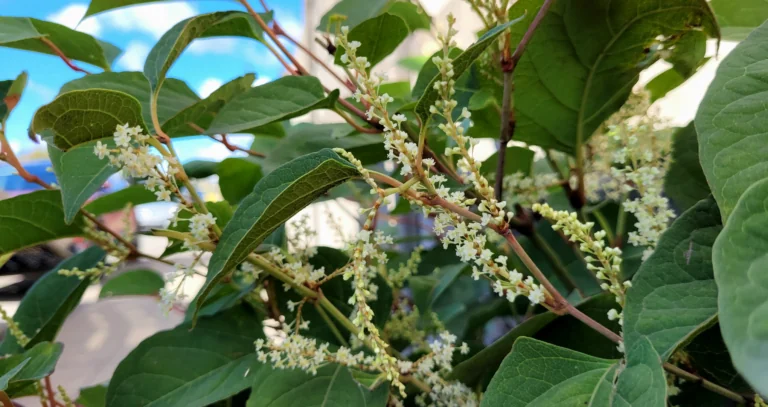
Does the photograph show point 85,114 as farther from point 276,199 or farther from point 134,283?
point 134,283

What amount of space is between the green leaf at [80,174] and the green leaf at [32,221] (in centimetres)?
6

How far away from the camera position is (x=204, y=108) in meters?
0.35

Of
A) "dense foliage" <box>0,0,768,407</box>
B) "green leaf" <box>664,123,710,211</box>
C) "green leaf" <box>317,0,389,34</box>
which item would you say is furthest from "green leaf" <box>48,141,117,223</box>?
"green leaf" <box>664,123,710,211</box>

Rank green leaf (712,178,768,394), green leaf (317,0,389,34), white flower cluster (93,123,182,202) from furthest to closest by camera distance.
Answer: green leaf (317,0,389,34)
white flower cluster (93,123,182,202)
green leaf (712,178,768,394)

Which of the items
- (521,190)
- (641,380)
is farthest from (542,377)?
(521,190)

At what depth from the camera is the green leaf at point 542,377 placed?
0.21m

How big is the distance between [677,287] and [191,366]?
0.28m

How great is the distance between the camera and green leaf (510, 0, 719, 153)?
0.96 ft

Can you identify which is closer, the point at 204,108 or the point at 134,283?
the point at 204,108

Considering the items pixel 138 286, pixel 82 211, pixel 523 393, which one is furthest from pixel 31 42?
pixel 523 393

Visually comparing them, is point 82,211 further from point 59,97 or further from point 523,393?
point 523,393

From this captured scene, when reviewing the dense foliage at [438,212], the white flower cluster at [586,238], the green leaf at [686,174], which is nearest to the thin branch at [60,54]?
the dense foliage at [438,212]

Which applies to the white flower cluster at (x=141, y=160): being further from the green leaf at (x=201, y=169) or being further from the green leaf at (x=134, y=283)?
the green leaf at (x=134, y=283)

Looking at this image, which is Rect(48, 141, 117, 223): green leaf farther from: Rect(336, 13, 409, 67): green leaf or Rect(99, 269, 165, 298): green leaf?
Rect(99, 269, 165, 298): green leaf
